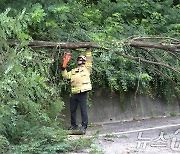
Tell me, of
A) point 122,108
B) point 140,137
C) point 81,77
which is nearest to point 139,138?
point 140,137

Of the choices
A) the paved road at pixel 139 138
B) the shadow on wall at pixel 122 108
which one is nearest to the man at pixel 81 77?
the paved road at pixel 139 138

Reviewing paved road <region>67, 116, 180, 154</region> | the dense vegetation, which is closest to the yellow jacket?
the dense vegetation

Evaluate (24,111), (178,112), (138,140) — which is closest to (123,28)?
(178,112)

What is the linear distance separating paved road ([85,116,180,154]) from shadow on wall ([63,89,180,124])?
1.64ft

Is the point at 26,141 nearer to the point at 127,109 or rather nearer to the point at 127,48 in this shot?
the point at 127,48

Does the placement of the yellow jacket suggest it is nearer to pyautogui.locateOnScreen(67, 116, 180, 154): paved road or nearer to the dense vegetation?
the dense vegetation

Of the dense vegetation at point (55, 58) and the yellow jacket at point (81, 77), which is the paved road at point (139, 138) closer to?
the dense vegetation at point (55, 58)

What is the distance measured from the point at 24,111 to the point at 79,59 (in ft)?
6.72

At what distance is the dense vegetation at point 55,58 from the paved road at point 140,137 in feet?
3.06

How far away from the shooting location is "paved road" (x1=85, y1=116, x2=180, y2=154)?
7742 millimetres

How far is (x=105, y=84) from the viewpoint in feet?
40.1

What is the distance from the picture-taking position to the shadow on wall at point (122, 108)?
1221 cm

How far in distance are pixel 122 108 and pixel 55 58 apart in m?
3.98

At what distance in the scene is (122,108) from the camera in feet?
42.2
